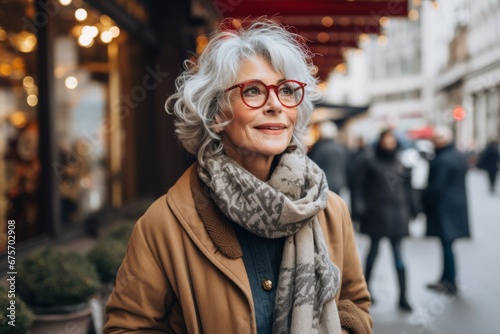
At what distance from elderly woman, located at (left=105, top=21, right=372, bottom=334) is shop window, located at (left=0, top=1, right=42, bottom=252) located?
3.35m

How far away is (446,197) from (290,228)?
5463 millimetres

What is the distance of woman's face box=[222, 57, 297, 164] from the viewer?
1996 millimetres

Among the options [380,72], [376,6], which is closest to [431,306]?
[376,6]

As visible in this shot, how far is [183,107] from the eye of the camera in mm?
2154

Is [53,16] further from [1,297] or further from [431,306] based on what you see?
[431,306]

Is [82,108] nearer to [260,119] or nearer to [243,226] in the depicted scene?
[260,119]

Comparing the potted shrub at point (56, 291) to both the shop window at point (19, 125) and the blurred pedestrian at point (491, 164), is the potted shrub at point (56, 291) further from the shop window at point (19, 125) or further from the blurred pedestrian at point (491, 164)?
the blurred pedestrian at point (491, 164)

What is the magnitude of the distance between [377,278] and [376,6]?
334 cm

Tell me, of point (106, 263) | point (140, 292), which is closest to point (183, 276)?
point (140, 292)

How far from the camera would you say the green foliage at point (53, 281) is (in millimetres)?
3436

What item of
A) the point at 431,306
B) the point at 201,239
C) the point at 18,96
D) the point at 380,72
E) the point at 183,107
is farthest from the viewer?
the point at 380,72

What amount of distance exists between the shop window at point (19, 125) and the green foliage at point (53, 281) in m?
1.42

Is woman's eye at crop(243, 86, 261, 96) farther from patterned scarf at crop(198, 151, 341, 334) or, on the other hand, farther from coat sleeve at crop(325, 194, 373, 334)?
coat sleeve at crop(325, 194, 373, 334)

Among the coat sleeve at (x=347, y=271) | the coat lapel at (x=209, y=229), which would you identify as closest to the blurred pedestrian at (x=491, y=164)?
the coat sleeve at (x=347, y=271)
